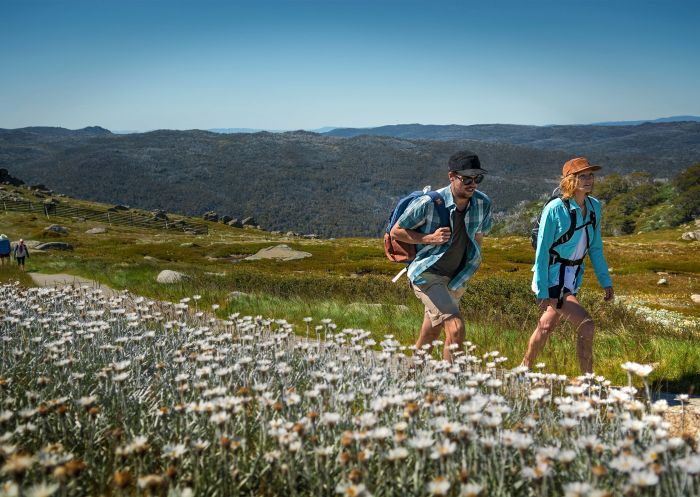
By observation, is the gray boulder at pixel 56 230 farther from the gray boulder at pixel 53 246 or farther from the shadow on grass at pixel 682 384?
the shadow on grass at pixel 682 384

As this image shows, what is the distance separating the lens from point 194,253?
58500 millimetres

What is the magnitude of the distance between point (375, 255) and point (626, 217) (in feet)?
217

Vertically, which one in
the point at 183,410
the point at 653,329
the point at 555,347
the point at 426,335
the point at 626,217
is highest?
the point at 183,410

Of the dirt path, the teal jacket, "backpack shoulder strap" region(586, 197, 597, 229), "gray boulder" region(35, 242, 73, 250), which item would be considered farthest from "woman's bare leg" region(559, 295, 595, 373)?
"gray boulder" region(35, 242, 73, 250)

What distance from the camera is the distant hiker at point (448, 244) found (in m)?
5.64

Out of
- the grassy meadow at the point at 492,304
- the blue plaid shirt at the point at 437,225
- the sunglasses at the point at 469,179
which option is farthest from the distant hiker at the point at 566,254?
the grassy meadow at the point at 492,304

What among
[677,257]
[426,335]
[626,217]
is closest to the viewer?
[426,335]

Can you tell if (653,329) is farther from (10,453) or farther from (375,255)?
(375,255)

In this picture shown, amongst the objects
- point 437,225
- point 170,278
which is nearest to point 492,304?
point 170,278

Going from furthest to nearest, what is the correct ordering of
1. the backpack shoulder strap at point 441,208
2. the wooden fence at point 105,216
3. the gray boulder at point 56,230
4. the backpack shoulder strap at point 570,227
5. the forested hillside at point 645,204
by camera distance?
1. the wooden fence at point 105,216
2. the forested hillside at point 645,204
3. the gray boulder at point 56,230
4. the backpack shoulder strap at point 441,208
5. the backpack shoulder strap at point 570,227

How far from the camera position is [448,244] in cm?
582

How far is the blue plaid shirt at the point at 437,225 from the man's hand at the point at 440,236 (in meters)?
0.25

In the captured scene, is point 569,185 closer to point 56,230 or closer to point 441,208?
point 441,208

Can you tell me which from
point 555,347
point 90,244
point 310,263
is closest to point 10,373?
point 555,347
